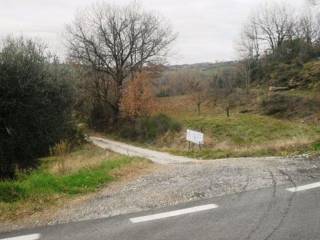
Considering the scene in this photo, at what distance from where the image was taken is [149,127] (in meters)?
40.3

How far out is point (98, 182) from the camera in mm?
9414

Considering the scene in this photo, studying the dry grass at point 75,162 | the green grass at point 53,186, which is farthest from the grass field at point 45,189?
the dry grass at point 75,162

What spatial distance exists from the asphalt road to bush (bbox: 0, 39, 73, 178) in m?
13.9

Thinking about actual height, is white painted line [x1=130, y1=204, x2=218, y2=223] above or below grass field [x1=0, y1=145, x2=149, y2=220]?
below

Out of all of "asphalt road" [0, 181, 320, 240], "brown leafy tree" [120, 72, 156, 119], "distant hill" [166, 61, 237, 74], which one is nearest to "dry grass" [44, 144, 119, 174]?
"asphalt road" [0, 181, 320, 240]

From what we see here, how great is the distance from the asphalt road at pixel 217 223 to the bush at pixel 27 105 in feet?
45.5

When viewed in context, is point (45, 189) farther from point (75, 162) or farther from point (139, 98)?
point (139, 98)

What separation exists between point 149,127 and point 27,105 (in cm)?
1977

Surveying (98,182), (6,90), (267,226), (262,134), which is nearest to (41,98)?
(6,90)

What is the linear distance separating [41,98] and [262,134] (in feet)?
53.1

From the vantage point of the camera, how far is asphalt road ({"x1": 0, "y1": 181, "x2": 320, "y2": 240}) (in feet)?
18.8

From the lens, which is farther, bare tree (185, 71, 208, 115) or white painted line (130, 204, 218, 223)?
bare tree (185, 71, 208, 115)

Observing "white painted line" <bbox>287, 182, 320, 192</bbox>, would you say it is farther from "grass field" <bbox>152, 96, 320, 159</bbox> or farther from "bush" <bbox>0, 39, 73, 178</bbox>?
"bush" <bbox>0, 39, 73, 178</bbox>

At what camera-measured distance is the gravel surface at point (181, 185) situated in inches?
289
